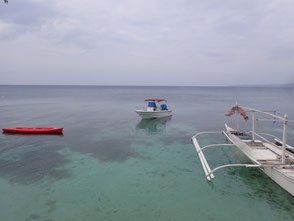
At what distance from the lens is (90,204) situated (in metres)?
9.37

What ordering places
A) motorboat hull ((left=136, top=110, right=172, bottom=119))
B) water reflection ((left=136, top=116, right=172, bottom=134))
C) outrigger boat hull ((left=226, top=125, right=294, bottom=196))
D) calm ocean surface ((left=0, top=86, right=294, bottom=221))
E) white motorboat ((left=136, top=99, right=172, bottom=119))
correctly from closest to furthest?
calm ocean surface ((left=0, top=86, right=294, bottom=221)) → outrigger boat hull ((left=226, top=125, right=294, bottom=196)) → water reflection ((left=136, top=116, right=172, bottom=134)) → motorboat hull ((left=136, top=110, right=172, bottom=119)) → white motorboat ((left=136, top=99, right=172, bottom=119))

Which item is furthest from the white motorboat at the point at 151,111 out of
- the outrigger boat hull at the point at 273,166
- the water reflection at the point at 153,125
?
the outrigger boat hull at the point at 273,166

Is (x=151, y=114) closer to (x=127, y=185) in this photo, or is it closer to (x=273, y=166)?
(x=127, y=185)

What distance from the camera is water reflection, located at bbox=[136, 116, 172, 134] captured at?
972 inches

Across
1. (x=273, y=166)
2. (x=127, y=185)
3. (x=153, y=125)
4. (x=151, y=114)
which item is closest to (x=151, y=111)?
(x=151, y=114)

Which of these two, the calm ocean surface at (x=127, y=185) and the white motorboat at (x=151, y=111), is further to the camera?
the white motorboat at (x=151, y=111)

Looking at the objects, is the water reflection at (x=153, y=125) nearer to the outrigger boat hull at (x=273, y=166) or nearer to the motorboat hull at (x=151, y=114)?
the motorboat hull at (x=151, y=114)

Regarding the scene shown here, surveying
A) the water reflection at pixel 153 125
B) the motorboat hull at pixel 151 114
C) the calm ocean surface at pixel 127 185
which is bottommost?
the calm ocean surface at pixel 127 185

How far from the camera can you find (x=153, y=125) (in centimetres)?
2755

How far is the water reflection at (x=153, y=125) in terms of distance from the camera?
24697 millimetres

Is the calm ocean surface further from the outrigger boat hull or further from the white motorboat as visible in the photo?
the white motorboat

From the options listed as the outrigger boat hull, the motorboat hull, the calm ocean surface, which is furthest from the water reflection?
the outrigger boat hull

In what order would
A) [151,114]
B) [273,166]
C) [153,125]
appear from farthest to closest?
[151,114]
[153,125]
[273,166]

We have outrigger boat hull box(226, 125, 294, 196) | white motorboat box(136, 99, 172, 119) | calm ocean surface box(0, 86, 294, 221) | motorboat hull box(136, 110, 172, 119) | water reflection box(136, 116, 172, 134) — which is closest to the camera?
calm ocean surface box(0, 86, 294, 221)
